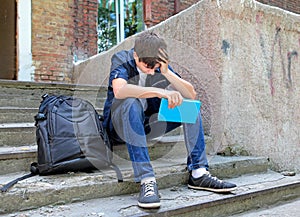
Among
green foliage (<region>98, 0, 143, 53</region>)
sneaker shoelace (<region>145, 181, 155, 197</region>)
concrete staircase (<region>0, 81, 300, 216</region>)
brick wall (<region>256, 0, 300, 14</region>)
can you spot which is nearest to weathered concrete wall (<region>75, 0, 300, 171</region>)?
concrete staircase (<region>0, 81, 300, 216</region>)

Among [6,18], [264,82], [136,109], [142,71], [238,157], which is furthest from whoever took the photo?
[6,18]

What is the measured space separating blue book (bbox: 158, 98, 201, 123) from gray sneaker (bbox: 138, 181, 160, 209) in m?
0.39

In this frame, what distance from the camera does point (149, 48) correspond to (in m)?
1.93

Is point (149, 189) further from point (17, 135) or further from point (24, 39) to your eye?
point (24, 39)

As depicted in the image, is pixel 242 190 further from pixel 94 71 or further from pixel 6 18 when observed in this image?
pixel 6 18

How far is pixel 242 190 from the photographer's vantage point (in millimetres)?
2057

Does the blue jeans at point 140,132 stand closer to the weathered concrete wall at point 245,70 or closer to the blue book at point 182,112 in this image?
the blue book at point 182,112

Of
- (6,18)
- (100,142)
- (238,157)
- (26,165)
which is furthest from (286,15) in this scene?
(6,18)

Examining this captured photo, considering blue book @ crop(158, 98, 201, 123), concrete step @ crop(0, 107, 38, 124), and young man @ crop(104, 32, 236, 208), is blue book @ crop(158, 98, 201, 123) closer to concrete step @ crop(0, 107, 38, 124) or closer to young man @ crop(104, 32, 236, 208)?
young man @ crop(104, 32, 236, 208)

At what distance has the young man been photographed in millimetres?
1782

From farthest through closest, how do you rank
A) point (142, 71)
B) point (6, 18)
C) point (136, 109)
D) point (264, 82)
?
1. point (6, 18)
2. point (264, 82)
3. point (142, 71)
4. point (136, 109)

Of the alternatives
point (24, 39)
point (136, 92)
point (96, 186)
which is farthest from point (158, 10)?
point (96, 186)

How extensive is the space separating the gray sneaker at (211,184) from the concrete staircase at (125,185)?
38mm

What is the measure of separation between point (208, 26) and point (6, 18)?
190 inches
